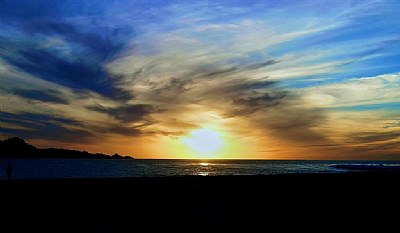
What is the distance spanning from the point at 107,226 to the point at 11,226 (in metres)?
6.23

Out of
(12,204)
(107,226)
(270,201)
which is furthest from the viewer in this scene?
(270,201)

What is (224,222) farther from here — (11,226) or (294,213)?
(11,226)

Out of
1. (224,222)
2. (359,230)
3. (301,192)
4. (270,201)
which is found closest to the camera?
(224,222)

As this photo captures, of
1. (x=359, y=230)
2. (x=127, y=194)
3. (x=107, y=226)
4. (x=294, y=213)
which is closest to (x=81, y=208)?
(x=127, y=194)

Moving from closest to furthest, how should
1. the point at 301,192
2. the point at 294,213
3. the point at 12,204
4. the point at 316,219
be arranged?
the point at 316,219 < the point at 294,213 < the point at 12,204 < the point at 301,192

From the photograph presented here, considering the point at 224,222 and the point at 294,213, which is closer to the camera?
the point at 224,222

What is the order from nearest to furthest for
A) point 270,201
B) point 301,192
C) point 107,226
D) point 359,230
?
point 107,226 < point 359,230 < point 270,201 < point 301,192

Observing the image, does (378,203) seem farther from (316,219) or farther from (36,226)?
A: (36,226)

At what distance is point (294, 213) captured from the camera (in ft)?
56.4

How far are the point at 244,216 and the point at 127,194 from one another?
11.2 meters

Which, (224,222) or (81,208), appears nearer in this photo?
(224,222)

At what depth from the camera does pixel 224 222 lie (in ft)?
39.9

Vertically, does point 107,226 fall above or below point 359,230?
above

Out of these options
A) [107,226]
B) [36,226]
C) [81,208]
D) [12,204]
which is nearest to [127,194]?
[81,208]
